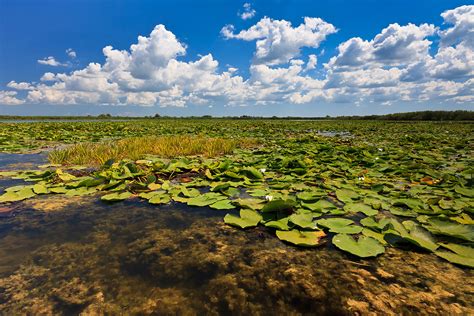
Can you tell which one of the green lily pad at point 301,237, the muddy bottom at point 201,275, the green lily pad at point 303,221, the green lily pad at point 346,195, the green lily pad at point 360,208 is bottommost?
the muddy bottom at point 201,275

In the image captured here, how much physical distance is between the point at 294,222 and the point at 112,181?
243 cm

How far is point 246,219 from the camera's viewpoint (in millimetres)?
2246

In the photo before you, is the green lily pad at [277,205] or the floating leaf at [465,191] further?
the floating leaf at [465,191]

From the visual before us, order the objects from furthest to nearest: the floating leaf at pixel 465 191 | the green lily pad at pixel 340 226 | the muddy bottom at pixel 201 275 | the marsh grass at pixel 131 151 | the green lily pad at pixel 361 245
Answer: the marsh grass at pixel 131 151 < the floating leaf at pixel 465 191 < the green lily pad at pixel 340 226 < the green lily pad at pixel 361 245 < the muddy bottom at pixel 201 275

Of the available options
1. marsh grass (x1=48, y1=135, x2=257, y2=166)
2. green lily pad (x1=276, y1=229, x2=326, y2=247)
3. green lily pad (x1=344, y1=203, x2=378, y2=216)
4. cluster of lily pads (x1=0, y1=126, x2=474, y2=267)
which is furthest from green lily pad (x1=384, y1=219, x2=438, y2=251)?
marsh grass (x1=48, y1=135, x2=257, y2=166)

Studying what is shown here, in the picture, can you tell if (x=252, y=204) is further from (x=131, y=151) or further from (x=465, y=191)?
(x=131, y=151)

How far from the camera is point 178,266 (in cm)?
160

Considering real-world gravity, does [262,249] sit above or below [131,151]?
below

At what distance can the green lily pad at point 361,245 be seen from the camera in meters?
1.68

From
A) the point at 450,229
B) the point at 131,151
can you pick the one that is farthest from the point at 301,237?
the point at 131,151

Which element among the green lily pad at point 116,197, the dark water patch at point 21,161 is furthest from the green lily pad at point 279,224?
the dark water patch at point 21,161

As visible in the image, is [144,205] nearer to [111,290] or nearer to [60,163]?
[111,290]

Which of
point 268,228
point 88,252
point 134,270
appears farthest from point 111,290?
point 268,228

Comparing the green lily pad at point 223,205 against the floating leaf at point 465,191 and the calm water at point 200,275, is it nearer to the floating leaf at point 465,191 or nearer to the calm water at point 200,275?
the calm water at point 200,275
